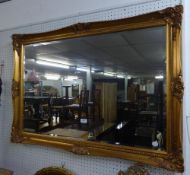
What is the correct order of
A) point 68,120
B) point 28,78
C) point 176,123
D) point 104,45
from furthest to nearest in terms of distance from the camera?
point 28,78, point 68,120, point 104,45, point 176,123

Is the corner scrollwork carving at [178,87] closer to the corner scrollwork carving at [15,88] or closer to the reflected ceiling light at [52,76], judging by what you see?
the reflected ceiling light at [52,76]

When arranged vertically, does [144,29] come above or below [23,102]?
above

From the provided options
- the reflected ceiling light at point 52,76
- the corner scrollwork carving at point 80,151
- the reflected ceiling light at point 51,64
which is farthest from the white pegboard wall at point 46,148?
the reflected ceiling light at point 52,76

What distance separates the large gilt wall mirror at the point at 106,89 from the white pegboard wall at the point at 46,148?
9cm

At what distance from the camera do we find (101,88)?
5.16 feet

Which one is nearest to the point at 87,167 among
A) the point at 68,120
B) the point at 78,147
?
the point at 78,147

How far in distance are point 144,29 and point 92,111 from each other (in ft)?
2.35

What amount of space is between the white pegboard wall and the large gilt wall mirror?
0.09m

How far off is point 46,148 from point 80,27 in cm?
106

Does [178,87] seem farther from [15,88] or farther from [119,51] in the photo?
[15,88]

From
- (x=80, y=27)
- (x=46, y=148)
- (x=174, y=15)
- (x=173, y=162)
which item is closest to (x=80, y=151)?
(x=46, y=148)

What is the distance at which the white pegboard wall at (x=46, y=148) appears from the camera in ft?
4.73

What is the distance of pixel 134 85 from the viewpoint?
1.44 metres

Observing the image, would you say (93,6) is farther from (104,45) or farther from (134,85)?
(134,85)
